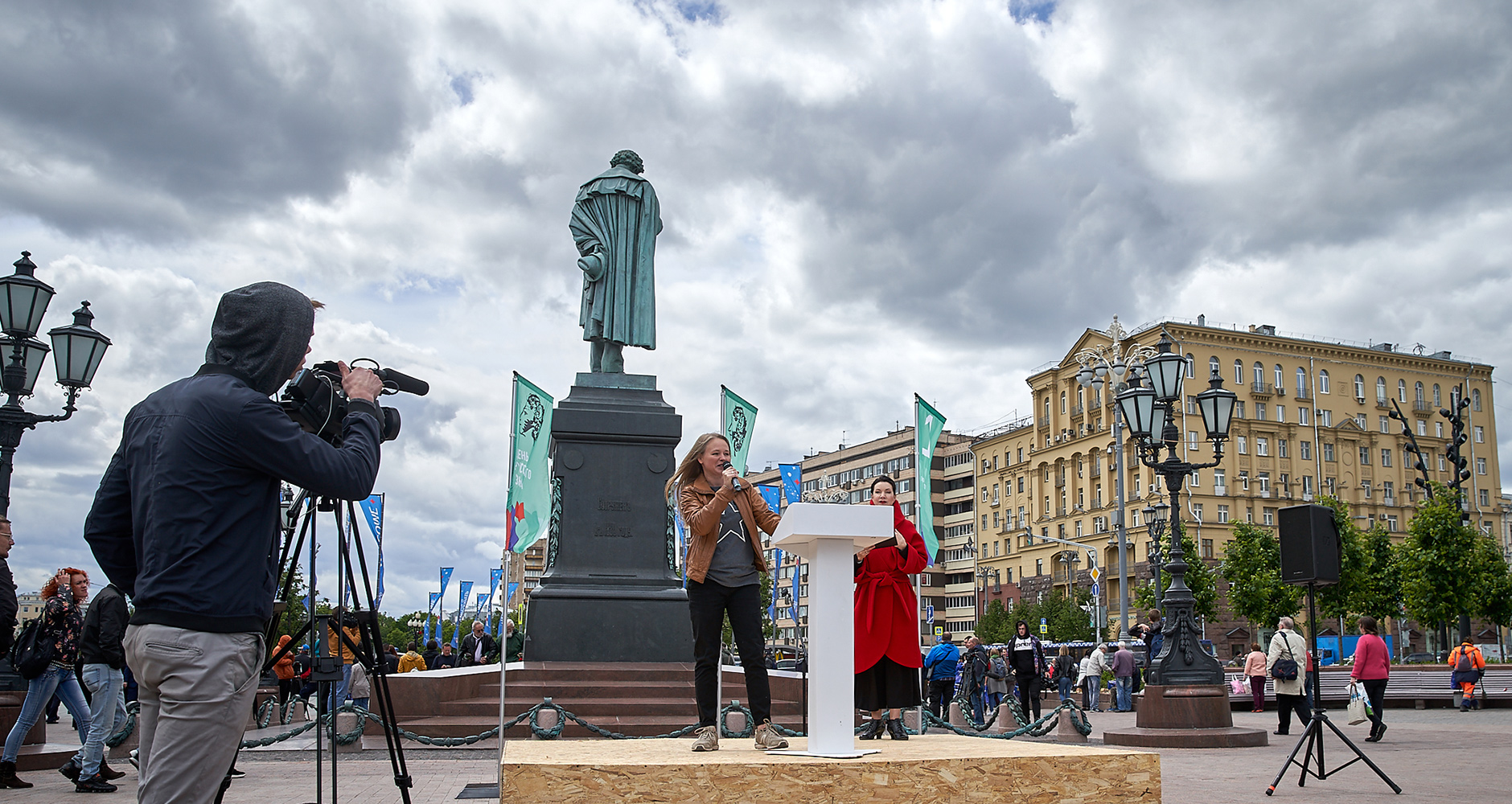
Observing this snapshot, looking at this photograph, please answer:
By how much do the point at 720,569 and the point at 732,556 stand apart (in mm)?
102

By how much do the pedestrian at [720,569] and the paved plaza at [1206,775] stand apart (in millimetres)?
956

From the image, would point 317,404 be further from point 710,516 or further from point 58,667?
point 58,667

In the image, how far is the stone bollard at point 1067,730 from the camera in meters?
15.8

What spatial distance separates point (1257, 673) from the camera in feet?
72.9

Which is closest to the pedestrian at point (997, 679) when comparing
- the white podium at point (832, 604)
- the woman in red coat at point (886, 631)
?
the woman in red coat at point (886, 631)

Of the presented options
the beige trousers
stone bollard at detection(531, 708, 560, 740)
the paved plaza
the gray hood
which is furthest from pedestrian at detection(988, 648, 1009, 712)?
the beige trousers

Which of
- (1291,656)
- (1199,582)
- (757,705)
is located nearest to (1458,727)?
(1291,656)

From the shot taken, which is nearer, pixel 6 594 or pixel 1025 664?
pixel 6 594

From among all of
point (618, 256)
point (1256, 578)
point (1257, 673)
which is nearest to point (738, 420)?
point (618, 256)

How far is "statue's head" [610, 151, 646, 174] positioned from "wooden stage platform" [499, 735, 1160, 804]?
13.6 m

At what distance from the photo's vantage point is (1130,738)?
47.2 ft

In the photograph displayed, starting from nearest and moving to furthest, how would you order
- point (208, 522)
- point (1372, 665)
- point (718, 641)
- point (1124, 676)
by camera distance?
point (208, 522) → point (718, 641) → point (1372, 665) → point (1124, 676)

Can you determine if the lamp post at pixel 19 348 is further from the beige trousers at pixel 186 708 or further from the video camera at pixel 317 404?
the beige trousers at pixel 186 708

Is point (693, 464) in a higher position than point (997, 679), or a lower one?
higher
